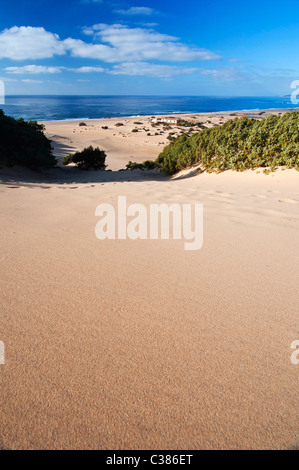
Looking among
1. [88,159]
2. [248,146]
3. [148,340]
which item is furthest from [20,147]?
[148,340]

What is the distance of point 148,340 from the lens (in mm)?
1581

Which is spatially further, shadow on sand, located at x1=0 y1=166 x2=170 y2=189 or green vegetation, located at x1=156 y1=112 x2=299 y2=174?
shadow on sand, located at x1=0 y1=166 x2=170 y2=189

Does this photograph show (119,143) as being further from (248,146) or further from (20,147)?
(248,146)

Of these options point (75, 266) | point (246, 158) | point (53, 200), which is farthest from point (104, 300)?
point (246, 158)

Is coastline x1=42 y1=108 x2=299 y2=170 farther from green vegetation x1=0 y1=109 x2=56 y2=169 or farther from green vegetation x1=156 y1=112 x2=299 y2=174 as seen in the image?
green vegetation x1=156 y1=112 x2=299 y2=174

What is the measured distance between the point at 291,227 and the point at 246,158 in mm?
4493

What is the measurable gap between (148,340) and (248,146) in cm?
682

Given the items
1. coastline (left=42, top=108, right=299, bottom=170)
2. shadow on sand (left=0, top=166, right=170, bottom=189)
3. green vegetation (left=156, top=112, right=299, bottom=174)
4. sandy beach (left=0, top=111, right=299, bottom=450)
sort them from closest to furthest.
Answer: sandy beach (left=0, top=111, right=299, bottom=450), green vegetation (left=156, top=112, right=299, bottom=174), shadow on sand (left=0, top=166, right=170, bottom=189), coastline (left=42, top=108, right=299, bottom=170)

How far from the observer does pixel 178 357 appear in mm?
1468

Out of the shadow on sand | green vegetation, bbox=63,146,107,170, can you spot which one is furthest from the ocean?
the shadow on sand

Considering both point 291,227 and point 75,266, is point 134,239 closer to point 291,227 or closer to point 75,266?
point 75,266

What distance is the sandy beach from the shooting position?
113 centimetres

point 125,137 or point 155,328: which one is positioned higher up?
point 125,137

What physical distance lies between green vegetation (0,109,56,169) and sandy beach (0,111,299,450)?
314 inches
